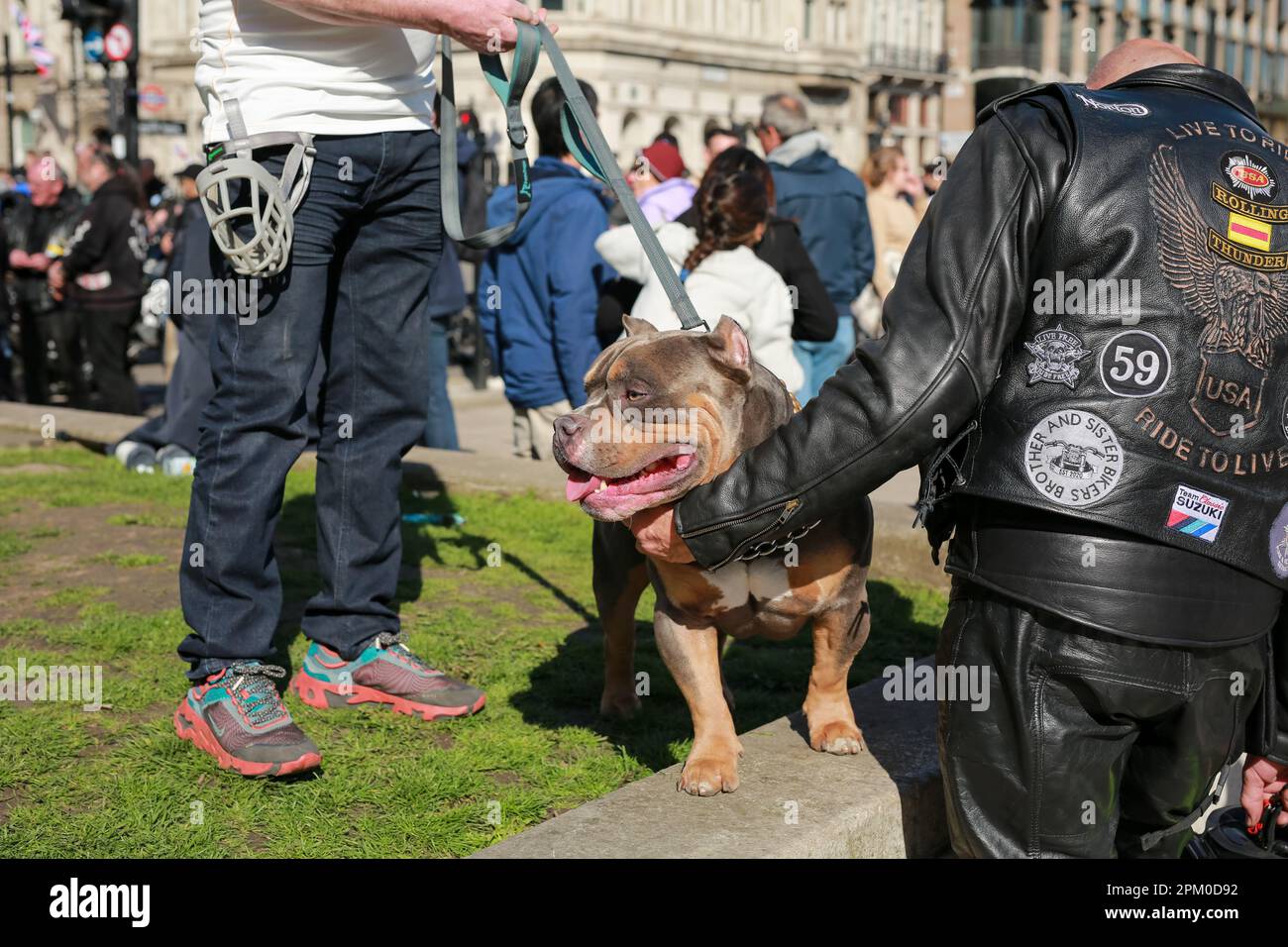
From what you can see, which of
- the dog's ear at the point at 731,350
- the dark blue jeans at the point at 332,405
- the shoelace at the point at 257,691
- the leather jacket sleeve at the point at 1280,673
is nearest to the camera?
the leather jacket sleeve at the point at 1280,673

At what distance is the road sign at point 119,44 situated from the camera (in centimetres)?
1380

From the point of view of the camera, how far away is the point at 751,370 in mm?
3361

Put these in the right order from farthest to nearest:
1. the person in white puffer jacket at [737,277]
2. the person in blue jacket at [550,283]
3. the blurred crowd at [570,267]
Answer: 1. the person in blue jacket at [550,283]
2. the blurred crowd at [570,267]
3. the person in white puffer jacket at [737,277]

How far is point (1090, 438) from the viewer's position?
2617 mm

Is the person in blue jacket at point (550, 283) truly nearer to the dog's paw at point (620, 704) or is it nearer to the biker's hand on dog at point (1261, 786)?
the dog's paw at point (620, 704)

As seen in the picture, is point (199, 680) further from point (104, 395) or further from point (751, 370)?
point (104, 395)

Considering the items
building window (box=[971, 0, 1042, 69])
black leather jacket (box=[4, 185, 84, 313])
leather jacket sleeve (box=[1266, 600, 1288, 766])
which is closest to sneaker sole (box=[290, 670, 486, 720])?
leather jacket sleeve (box=[1266, 600, 1288, 766])

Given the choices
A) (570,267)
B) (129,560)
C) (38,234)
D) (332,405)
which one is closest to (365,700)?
(332,405)

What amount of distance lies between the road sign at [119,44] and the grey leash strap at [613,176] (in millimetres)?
11390

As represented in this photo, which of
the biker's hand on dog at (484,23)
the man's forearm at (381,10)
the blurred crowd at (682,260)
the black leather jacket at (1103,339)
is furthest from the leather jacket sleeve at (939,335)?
the blurred crowd at (682,260)

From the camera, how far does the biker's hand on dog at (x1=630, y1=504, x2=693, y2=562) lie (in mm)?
3047

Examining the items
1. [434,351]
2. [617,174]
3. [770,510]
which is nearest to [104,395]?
[434,351]

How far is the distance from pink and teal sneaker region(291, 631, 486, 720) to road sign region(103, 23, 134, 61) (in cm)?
A: 1128
